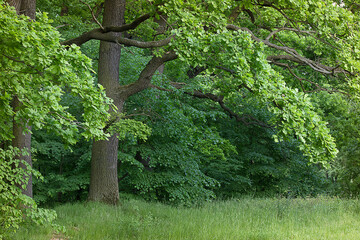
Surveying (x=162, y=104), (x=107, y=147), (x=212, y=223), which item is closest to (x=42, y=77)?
(x=212, y=223)

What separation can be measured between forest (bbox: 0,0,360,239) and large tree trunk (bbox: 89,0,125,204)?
3 centimetres

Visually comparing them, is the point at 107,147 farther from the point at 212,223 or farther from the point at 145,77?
the point at 212,223

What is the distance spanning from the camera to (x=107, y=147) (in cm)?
1210

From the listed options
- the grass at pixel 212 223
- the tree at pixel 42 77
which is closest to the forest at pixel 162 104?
the tree at pixel 42 77

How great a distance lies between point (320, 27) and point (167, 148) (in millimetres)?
7380

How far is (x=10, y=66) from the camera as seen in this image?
5801 millimetres

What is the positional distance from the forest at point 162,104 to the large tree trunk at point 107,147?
3 centimetres

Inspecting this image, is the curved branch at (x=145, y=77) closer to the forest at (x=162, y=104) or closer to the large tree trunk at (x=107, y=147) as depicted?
the forest at (x=162, y=104)

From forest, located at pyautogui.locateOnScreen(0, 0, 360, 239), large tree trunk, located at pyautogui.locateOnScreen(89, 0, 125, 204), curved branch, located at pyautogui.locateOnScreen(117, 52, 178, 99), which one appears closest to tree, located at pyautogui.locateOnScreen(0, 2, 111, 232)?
forest, located at pyautogui.locateOnScreen(0, 0, 360, 239)

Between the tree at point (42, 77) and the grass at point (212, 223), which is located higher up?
the tree at point (42, 77)

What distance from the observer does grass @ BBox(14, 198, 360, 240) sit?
810 cm

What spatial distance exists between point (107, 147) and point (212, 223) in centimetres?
434

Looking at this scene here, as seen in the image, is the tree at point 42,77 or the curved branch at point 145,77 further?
the curved branch at point 145,77

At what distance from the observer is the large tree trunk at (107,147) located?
468 inches
